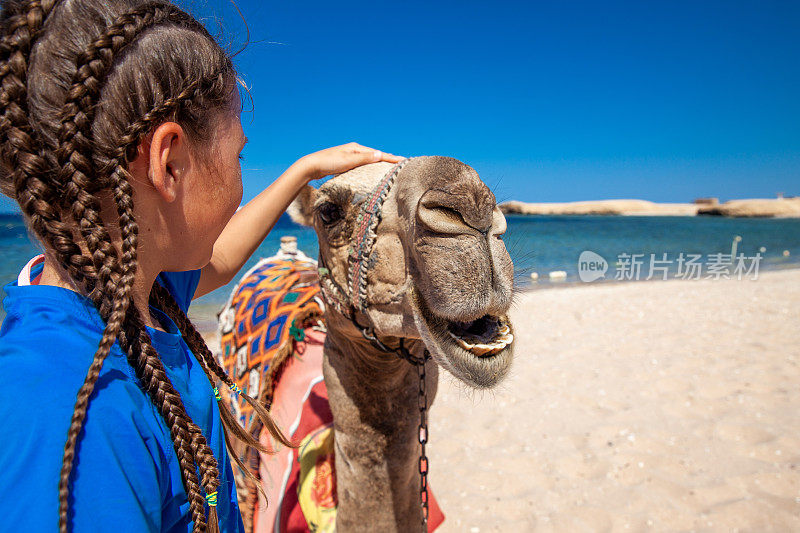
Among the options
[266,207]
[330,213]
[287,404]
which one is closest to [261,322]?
[287,404]

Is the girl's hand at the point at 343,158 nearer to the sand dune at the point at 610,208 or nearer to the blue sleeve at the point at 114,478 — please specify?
the blue sleeve at the point at 114,478

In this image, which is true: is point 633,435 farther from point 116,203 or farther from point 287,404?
point 116,203

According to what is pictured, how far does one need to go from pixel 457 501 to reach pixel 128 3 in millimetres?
3357

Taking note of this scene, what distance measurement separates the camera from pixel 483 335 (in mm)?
1230

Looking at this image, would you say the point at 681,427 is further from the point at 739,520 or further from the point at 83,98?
the point at 83,98

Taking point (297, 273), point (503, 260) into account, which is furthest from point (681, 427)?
point (503, 260)

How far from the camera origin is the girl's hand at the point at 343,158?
5.47 ft

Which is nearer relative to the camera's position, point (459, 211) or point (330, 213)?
point (459, 211)

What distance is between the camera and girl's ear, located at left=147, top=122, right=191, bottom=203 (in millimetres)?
804

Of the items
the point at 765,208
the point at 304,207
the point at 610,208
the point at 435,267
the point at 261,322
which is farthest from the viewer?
the point at 610,208

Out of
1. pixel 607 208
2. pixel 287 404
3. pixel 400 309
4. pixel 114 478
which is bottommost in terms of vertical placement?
pixel 287 404

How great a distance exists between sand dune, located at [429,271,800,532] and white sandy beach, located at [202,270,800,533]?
11 millimetres

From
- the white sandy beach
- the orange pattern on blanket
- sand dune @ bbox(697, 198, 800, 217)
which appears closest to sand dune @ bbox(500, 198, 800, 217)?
sand dune @ bbox(697, 198, 800, 217)

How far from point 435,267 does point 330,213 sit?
626 mm
